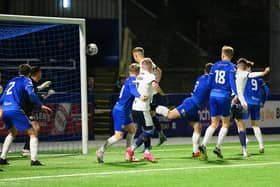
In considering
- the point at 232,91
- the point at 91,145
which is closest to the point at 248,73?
the point at 232,91

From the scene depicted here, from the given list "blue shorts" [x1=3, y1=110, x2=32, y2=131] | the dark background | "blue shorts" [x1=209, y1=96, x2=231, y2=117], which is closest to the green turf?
"blue shorts" [x1=3, y1=110, x2=32, y2=131]

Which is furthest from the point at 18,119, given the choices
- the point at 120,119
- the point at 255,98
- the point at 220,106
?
the point at 255,98

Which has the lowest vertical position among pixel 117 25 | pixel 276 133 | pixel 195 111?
pixel 276 133

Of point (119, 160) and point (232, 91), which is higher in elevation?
point (232, 91)

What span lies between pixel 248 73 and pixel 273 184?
4799 millimetres

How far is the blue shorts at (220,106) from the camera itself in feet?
47.9

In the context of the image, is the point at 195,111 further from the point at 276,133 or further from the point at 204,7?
the point at 204,7

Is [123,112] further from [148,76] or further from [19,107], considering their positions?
[19,107]

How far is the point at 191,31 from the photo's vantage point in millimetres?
34688

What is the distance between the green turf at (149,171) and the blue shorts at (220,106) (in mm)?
972

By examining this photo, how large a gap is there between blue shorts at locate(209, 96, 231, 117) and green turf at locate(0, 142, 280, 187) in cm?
97

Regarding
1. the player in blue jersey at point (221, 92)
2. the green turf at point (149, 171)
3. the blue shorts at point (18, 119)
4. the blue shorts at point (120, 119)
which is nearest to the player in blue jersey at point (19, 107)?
the blue shorts at point (18, 119)

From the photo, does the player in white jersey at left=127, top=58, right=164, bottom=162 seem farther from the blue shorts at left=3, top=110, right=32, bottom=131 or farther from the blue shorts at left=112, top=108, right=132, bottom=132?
the blue shorts at left=3, top=110, right=32, bottom=131

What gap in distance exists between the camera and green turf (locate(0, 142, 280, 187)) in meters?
11.3
